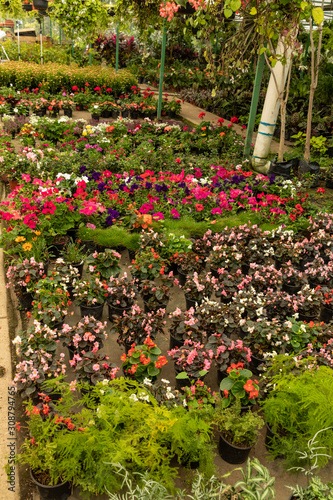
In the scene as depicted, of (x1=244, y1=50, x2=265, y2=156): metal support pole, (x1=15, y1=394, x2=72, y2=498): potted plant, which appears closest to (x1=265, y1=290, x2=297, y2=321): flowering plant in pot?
(x1=15, y1=394, x2=72, y2=498): potted plant

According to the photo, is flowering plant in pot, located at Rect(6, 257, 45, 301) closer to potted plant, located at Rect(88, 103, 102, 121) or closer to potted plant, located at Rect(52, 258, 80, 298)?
potted plant, located at Rect(52, 258, 80, 298)

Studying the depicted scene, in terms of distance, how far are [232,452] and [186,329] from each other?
2.99 ft

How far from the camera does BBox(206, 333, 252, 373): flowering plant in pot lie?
2.88 meters

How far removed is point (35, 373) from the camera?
261 centimetres

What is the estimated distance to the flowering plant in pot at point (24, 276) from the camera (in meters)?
3.54

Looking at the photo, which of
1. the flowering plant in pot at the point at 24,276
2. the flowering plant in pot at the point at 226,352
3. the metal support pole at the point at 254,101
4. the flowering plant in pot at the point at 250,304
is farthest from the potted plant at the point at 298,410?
the metal support pole at the point at 254,101

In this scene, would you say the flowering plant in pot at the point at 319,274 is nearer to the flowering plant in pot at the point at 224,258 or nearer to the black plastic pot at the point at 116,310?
the flowering plant in pot at the point at 224,258

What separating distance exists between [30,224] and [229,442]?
8.32 ft

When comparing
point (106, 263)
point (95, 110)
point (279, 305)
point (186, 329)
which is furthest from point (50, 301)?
point (95, 110)

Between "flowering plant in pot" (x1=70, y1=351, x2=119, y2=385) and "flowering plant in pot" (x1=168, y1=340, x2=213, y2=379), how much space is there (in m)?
0.43

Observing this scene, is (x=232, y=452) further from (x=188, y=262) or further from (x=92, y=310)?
(x=188, y=262)

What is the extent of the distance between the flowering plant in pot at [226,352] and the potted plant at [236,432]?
0.38 m

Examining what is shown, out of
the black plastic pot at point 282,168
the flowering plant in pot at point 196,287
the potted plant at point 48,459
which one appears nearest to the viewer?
the potted plant at point 48,459

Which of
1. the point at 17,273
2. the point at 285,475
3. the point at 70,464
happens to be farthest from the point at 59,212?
the point at 285,475
